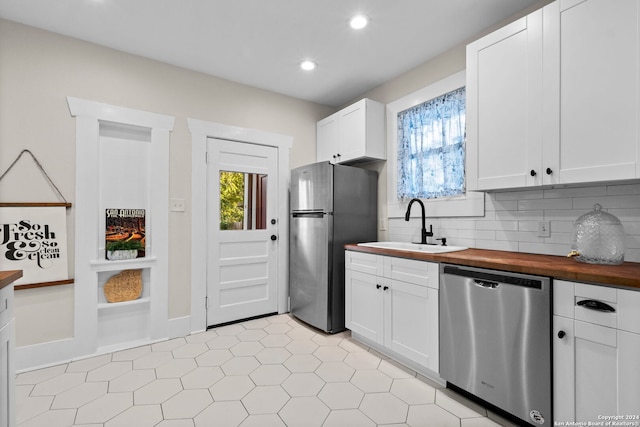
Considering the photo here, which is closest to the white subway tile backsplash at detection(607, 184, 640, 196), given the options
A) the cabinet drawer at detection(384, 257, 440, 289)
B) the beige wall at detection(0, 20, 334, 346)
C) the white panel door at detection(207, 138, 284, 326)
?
the cabinet drawer at detection(384, 257, 440, 289)

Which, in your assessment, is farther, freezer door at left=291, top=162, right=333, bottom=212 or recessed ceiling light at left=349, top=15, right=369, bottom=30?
freezer door at left=291, top=162, right=333, bottom=212

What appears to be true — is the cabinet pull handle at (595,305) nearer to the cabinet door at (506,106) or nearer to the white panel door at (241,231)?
the cabinet door at (506,106)

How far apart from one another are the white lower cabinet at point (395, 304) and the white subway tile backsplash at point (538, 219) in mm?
686

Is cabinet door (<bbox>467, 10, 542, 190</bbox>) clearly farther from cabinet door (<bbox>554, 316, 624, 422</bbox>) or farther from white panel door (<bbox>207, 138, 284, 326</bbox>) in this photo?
white panel door (<bbox>207, 138, 284, 326</bbox>)

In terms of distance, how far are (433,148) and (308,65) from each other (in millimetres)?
1415

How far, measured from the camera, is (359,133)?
10.3 feet

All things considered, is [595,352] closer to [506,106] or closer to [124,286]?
[506,106]

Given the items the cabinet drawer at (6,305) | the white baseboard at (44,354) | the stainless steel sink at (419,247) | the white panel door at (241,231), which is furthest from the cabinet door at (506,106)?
the white baseboard at (44,354)

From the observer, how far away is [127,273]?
2719 millimetres

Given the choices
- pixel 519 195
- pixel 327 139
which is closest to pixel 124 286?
pixel 327 139

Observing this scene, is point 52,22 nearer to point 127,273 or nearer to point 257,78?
point 257,78

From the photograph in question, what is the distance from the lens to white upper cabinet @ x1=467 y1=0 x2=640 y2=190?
1479 millimetres

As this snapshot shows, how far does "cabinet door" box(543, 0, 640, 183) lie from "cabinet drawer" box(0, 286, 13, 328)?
269 cm

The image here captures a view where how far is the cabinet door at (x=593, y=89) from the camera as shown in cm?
146
